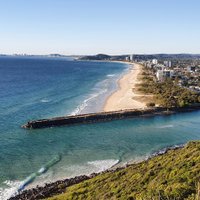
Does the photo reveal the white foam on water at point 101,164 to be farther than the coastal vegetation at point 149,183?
Yes

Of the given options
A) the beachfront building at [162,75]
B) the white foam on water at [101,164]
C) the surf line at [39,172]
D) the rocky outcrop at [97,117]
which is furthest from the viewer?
the beachfront building at [162,75]

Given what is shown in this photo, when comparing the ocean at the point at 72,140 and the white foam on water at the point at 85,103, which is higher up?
the white foam on water at the point at 85,103

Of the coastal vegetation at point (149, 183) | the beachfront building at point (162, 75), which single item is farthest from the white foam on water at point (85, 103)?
the coastal vegetation at point (149, 183)

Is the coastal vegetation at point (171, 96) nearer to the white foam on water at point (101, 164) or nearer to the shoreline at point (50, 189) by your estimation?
the white foam on water at point (101, 164)

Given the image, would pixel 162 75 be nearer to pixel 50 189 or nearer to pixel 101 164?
pixel 101 164

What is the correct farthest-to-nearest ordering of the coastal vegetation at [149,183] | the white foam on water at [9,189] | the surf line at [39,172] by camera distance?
the surf line at [39,172], the white foam on water at [9,189], the coastal vegetation at [149,183]

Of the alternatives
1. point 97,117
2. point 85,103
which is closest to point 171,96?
point 85,103

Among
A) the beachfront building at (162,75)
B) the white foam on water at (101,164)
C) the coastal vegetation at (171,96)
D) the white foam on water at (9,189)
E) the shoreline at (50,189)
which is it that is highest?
the beachfront building at (162,75)
